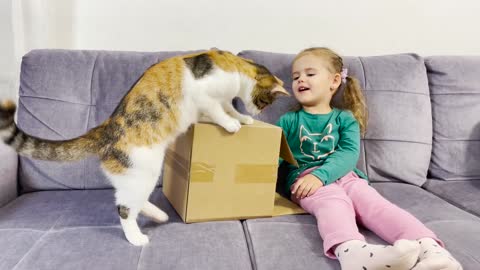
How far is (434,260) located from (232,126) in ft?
2.06

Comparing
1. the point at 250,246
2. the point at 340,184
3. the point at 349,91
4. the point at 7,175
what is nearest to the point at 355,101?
the point at 349,91

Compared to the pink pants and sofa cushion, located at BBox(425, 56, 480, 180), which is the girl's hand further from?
sofa cushion, located at BBox(425, 56, 480, 180)

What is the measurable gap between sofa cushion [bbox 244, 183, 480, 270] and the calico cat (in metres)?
0.33

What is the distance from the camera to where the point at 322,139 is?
1.39m

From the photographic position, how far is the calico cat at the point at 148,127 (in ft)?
3.16

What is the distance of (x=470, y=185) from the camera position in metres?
1.51

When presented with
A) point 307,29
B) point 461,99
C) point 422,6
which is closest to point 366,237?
point 461,99

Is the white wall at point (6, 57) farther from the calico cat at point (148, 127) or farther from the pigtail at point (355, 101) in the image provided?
the pigtail at point (355, 101)

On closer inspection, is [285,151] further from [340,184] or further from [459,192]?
[459,192]

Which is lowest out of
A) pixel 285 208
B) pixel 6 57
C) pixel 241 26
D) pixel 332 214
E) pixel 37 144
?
pixel 285 208

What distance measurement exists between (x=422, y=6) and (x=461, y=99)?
0.66 meters

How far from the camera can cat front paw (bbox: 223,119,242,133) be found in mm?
1036

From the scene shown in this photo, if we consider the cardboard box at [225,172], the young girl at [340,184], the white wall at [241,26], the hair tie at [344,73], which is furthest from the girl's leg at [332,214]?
the white wall at [241,26]

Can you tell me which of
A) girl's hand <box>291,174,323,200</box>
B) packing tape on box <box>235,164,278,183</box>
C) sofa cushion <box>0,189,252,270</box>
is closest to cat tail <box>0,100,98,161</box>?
sofa cushion <box>0,189,252,270</box>
